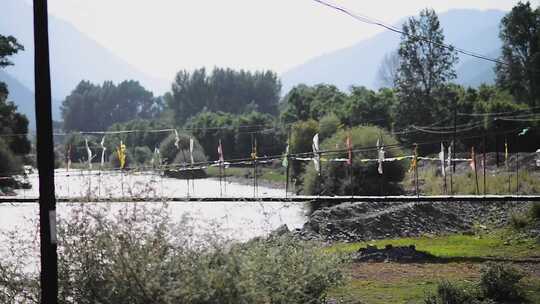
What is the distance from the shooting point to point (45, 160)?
28.2 feet

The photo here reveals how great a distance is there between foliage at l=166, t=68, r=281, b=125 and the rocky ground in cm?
11520

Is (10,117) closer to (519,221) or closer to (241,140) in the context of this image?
(241,140)

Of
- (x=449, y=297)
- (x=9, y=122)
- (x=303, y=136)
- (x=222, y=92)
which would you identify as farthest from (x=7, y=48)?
(x=222, y=92)

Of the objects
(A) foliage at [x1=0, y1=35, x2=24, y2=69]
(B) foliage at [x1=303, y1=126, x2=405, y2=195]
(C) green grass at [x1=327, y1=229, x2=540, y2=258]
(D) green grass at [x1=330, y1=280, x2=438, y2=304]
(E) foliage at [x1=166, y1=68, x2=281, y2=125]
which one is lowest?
(C) green grass at [x1=327, y1=229, x2=540, y2=258]

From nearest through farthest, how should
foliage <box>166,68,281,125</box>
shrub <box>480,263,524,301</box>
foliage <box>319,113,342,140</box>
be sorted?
1. shrub <box>480,263,524,301</box>
2. foliage <box>319,113,342,140</box>
3. foliage <box>166,68,281,125</box>

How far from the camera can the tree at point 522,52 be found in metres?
60.4

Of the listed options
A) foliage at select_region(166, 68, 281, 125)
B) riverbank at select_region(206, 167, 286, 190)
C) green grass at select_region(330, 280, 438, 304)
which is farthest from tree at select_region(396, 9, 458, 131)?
foliage at select_region(166, 68, 281, 125)

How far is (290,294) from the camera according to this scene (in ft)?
32.9

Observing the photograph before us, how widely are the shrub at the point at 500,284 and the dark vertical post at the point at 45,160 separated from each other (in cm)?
843

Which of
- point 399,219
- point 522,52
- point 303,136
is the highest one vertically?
point 522,52

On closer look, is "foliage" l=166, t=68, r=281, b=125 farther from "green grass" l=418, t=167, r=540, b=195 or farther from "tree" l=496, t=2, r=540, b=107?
"green grass" l=418, t=167, r=540, b=195

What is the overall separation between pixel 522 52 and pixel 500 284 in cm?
5542

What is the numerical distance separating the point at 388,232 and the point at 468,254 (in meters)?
7.81

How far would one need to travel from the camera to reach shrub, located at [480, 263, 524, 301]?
1388cm
